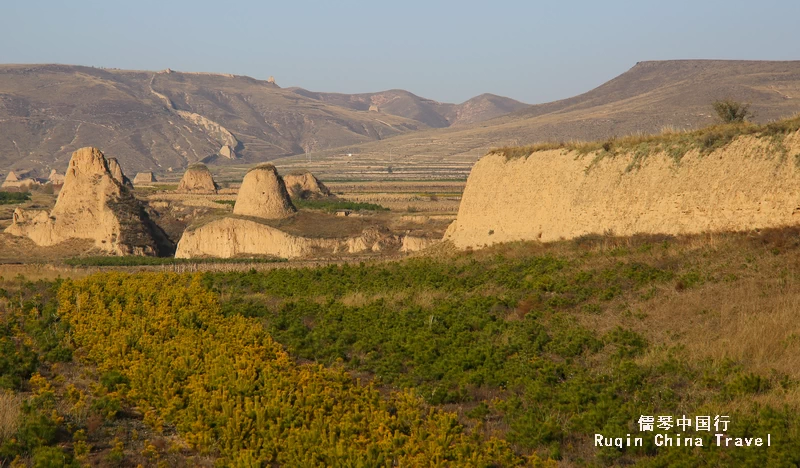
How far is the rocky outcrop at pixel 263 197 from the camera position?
180 ft

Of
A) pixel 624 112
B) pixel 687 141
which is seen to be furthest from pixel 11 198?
pixel 624 112

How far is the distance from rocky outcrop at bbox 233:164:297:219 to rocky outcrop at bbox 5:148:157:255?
5684mm

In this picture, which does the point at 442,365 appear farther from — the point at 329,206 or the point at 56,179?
the point at 56,179

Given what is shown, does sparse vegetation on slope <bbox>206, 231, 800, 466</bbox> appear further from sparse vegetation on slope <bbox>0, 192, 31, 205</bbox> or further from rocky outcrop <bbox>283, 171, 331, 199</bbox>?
sparse vegetation on slope <bbox>0, 192, 31, 205</bbox>

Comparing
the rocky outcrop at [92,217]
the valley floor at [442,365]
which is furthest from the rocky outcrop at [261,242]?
the valley floor at [442,365]

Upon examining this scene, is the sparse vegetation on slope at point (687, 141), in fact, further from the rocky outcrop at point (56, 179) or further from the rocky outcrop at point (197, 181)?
the rocky outcrop at point (56, 179)

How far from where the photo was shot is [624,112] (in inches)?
5787

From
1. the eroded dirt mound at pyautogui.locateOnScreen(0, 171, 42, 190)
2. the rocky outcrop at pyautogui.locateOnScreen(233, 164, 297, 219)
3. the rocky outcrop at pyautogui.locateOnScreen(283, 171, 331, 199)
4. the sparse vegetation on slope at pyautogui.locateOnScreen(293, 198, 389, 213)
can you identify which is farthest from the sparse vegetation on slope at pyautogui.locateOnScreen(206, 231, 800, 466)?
the eroded dirt mound at pyautogui.locateOnScreen(0, 171, 42, 190)

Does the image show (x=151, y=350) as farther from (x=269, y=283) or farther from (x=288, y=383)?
(x=269, y=283)

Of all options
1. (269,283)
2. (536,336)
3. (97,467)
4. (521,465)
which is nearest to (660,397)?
(521,465)

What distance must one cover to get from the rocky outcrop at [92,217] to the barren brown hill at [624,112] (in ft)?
241

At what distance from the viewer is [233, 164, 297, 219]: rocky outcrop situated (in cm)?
5484

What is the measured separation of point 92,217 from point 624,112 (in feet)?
360

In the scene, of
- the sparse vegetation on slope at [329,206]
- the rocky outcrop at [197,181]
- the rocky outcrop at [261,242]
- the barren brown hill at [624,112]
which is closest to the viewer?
the rocky outcrop at [261,242]
